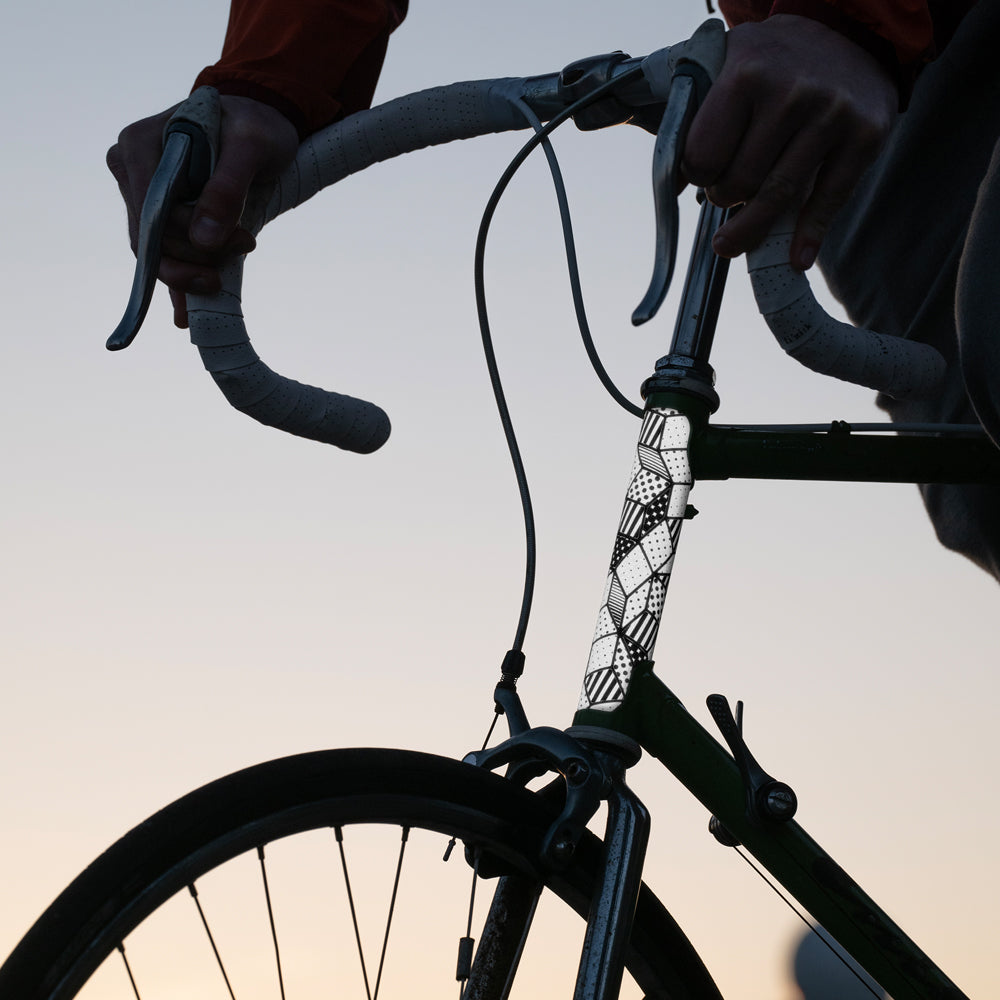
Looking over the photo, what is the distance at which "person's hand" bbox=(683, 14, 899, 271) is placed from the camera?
2.16 feet

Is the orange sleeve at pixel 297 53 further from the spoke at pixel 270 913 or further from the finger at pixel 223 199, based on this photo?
the spoke at pixel 270 913

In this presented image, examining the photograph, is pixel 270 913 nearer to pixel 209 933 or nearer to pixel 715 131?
pixel 209 933

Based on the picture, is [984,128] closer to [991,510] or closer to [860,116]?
[991,510]

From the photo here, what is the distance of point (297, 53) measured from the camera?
0.86 meters

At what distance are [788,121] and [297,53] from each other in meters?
0.42

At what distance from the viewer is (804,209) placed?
709 mm

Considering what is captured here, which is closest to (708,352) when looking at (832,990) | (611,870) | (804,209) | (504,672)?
(804,209)

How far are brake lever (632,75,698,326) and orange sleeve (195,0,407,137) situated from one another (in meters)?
0.35

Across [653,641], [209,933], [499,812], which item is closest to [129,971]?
[209,933]

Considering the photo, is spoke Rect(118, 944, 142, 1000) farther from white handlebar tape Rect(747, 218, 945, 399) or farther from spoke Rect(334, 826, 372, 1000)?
white handlebar tape Rect(747, 218, 945, 399)

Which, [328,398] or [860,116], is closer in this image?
[860,116]

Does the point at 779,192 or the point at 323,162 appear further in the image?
the point at 323,162

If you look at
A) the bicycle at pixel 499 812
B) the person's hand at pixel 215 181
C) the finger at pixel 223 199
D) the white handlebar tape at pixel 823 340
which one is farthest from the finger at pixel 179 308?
the white handlebar tape at pixel 823 340

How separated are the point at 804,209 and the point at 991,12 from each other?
1.70 ft
